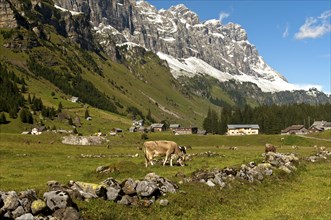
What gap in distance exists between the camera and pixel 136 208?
19719 mm

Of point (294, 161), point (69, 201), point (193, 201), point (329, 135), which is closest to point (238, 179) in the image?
point (193, 201)

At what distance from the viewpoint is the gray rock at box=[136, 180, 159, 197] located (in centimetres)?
2109

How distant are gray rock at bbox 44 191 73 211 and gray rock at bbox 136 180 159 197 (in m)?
5.55

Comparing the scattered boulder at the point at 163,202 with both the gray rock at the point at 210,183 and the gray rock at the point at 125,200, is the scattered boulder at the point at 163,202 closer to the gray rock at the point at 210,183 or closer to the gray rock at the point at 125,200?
the gray rock at the point at 125,200

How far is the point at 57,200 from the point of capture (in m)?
16.2

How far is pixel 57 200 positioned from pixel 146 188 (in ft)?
20.9

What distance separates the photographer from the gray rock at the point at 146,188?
21.1 meters

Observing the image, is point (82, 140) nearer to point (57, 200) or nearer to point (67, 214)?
point (57, 200)

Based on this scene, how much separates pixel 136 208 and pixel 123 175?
1676cm

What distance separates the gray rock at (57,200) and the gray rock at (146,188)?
5549 mm

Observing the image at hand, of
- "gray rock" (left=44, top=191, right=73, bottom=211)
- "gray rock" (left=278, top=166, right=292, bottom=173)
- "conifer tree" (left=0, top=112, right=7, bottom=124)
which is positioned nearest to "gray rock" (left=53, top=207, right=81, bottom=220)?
"gray rock" (left=44, top=191, right=73, bottom=211)

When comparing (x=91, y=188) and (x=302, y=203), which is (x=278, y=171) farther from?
(x=91, y=188)

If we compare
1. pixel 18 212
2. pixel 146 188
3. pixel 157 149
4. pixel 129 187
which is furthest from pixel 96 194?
pixel 157 149

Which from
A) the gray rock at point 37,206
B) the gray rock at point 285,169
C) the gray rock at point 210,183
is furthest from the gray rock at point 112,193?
the gray rock at point 285,169
